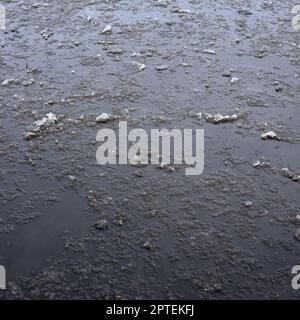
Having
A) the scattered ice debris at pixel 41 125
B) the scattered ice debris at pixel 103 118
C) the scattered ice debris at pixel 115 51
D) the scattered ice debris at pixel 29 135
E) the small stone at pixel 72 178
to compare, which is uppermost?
the scattered ice debris at pixel 115 51

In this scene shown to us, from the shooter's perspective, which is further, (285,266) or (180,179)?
(180,179)

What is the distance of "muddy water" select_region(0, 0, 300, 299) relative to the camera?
418cm

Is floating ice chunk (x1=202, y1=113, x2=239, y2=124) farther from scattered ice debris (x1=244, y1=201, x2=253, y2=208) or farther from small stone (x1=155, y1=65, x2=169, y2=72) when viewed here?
scattered ice debris (x1=244, y1=201, x2=253, y2=208)

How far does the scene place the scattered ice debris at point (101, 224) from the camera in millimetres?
4586

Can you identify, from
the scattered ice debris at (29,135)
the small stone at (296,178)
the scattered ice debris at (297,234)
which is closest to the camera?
the scattered ice debris at (297,234)

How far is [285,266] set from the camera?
166 inches

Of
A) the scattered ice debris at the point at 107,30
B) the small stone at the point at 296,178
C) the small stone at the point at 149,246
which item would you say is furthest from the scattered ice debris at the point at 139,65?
the small stone at the point at 149,246

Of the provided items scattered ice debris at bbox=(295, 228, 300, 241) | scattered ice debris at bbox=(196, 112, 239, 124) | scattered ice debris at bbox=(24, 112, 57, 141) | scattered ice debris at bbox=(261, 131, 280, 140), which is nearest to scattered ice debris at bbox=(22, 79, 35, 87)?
scattered ice debris at bbox=(24, 112, 57, 141)

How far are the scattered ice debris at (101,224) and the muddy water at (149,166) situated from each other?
57 mm

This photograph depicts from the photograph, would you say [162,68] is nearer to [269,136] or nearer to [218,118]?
[218,118]

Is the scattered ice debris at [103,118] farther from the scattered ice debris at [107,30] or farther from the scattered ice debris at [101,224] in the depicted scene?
the scattered ice debris at [107,30]
